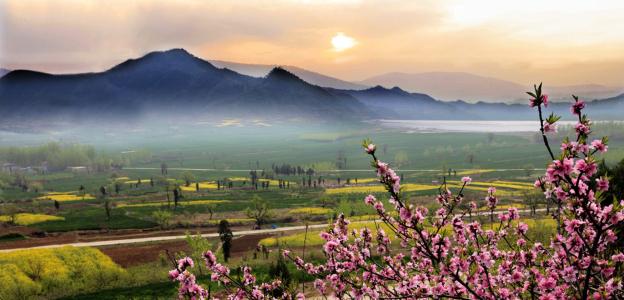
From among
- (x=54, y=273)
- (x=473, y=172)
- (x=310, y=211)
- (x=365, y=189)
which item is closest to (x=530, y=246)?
(x=54, y=273)

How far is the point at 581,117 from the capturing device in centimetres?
596

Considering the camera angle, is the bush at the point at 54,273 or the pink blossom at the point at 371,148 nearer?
the pink blossom at the point at 371,148

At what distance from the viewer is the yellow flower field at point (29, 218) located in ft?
290

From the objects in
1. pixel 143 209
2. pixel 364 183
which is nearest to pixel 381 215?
pixel 143 209

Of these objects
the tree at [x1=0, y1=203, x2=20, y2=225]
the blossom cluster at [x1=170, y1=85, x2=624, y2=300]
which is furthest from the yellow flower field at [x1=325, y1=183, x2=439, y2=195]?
the blossom cluster at [x1=170, y1=85, x2=624, y2=300]

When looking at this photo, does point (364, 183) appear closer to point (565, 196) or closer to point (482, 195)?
point (482, 195)

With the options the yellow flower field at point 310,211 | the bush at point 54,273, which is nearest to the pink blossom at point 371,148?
the bush at point 54,273

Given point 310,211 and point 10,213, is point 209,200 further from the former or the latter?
point 10,213

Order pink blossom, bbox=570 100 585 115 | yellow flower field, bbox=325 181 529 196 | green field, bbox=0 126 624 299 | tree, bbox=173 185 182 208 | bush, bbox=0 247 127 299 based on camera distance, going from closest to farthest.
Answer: pink blossom, bbox=570 100 585 115, bush, bbox=0 247 127 299, green field, bbox=0 126 624 299, tree, bbox=173 185 182 208, yellow flower field, bbox=325 181 529 196

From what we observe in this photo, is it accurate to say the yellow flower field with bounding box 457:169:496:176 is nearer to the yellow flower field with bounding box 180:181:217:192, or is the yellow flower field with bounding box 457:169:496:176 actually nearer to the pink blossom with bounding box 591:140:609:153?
the yellow flower field with bounding box 180:181:217:192

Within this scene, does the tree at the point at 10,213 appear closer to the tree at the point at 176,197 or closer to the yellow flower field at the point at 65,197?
the yellow flower field at the point at 65,197

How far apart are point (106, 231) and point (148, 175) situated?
108208 millimetres

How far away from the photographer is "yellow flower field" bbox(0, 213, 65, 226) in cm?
8850

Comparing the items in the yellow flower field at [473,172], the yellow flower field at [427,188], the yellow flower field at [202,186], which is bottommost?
the yellow flower field at [427,188]
